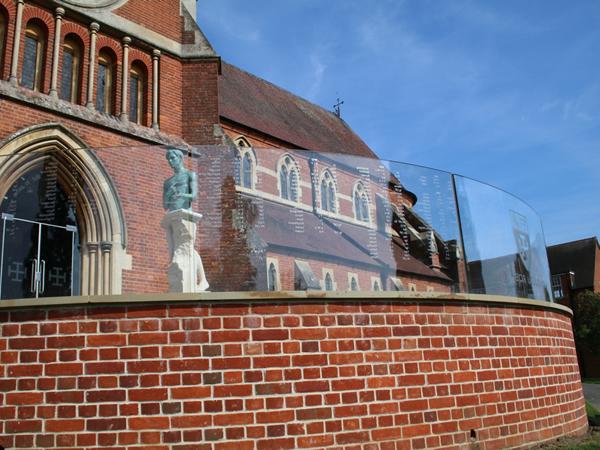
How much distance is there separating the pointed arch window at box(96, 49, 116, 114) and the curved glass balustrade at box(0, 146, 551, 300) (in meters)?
5.88

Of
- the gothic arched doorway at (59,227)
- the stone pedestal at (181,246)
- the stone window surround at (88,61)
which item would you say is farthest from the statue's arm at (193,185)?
the stone window surround at (88,61)

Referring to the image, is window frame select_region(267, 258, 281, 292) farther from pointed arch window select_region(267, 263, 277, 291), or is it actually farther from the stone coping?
the stone coping

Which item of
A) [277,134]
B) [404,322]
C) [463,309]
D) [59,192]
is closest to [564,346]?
[463,309]

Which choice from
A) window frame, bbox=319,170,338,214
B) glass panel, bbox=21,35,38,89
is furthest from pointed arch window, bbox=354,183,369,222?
glass panel, bbox=21,35,38,89

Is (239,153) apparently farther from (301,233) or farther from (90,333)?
(90,333)

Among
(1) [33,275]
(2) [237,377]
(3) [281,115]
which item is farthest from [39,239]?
(3) [281,115]

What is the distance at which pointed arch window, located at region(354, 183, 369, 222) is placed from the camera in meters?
6.49

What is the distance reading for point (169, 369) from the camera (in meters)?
5.05

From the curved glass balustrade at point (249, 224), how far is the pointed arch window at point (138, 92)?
620 cm

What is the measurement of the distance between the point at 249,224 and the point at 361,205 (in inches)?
55.6

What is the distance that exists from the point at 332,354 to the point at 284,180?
180cm

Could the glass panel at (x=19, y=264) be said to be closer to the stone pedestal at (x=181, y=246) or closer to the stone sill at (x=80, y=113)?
the stone pedestal at (x=181, y=246)

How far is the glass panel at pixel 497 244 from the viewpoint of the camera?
6.93 metres

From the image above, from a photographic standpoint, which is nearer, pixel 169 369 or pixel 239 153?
pixel 169 369
